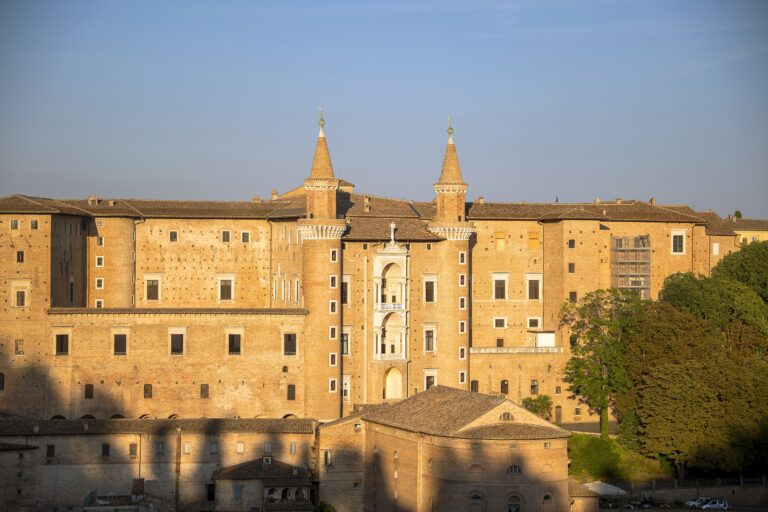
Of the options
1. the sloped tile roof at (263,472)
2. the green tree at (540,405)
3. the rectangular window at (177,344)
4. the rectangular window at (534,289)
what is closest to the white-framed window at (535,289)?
the rectangular window at (534,289)

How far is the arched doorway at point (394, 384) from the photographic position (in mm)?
74188

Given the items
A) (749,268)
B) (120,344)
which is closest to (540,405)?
(749,268)

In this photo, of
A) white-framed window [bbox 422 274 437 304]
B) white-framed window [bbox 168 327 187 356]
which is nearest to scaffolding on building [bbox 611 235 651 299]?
white-framed window [bbox 422 274 437 304]

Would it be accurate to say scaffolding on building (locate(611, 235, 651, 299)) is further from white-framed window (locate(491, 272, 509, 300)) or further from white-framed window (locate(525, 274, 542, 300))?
white-framed window (locate(491, 272, 509, 300))

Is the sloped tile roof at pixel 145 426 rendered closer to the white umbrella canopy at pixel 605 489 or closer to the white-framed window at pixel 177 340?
the white-framed window at pixel 177 340

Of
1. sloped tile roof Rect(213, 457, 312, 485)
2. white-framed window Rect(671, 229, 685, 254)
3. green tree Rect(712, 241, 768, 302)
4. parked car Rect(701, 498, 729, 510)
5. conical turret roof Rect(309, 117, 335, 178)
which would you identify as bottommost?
parked car Rect(701, 498, 729, 510)

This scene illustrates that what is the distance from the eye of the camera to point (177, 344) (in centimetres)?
7138

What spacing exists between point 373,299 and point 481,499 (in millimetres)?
15979

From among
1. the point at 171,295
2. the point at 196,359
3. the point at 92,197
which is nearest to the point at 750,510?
the point at 196,359

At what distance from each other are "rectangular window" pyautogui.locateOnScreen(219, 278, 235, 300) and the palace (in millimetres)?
110

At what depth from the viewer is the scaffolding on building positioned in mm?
79562

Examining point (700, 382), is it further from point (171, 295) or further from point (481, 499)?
point (171, 295)

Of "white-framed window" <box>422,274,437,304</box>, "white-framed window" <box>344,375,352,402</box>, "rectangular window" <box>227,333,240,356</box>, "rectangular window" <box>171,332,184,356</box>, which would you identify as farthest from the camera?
"white-framed window" <box>422,274,437,304</box>

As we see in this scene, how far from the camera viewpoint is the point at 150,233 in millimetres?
78500
